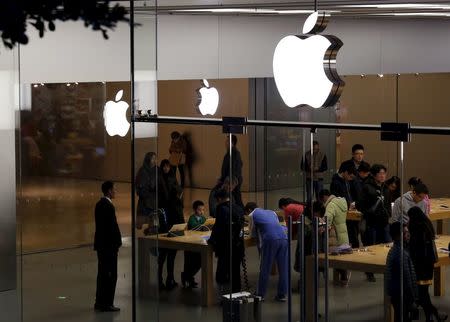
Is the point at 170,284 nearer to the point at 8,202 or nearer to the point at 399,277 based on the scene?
the point at 399,277

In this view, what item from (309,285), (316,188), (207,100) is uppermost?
(207,100)

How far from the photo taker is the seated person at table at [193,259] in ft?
33.0

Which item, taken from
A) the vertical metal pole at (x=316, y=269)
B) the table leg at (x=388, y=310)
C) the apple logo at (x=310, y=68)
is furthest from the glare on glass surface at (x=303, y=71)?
the table leg at (x=388, y=310)

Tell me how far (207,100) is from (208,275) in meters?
3.38

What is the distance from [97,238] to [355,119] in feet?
14.1

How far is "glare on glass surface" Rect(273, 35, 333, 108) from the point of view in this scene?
6.95 m

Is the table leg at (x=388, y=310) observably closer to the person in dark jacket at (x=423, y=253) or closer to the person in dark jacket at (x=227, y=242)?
the person in dark jacket at (x=423, y=253)

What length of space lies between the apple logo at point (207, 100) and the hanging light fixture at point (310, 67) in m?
5.20

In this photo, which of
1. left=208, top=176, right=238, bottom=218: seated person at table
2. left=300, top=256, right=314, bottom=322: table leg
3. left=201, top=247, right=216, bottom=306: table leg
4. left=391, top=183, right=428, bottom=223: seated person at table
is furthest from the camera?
left=201, top=247, right=216, bottom=306: table leg

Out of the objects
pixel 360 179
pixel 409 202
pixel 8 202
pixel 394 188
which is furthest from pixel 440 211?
pixel 8 202

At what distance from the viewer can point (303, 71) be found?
7043 millimetres

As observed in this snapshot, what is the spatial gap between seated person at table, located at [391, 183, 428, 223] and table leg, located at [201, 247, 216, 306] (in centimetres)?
253

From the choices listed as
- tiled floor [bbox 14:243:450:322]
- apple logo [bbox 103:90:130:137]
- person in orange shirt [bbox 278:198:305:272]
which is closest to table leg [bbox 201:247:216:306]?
tiled floor [bbox 14:243:450:322]

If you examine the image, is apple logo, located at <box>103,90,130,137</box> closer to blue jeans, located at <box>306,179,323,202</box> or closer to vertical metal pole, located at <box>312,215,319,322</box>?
blue jeans, located at <box>306,179,323,202</box>
